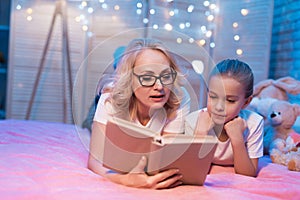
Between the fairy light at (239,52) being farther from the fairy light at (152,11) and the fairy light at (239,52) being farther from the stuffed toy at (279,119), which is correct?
the fairy light at (152,11)

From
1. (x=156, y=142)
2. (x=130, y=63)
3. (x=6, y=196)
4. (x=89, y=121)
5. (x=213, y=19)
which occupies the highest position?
(x=213, y=19)

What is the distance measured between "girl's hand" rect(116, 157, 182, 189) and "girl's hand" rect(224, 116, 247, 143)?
313 millimetres

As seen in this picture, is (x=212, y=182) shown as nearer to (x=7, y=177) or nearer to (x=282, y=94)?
(x=7, y=177)

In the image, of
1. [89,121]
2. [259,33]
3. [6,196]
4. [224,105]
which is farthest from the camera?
[259,33]

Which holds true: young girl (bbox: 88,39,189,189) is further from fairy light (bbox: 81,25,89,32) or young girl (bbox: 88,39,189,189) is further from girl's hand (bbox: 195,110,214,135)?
fairy light (bbox: 81,25,89,32)

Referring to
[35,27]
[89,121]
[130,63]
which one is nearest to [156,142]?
[130,63]

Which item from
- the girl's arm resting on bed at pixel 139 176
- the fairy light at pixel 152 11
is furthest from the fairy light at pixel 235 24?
the girl's arm resting on bed at pixel 139 176

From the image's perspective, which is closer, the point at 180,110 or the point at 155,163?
the point at 155,163

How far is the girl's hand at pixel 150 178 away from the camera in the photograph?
3.03 ft

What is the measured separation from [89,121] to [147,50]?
96 cm

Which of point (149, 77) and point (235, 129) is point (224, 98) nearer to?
point (235, 129)

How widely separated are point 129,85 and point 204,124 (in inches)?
11.8

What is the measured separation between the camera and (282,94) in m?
2.09

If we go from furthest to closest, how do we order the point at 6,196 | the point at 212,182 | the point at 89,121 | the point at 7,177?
the point at 89,121
the point at 212,182
the point at 7,177
the point at 6,196
